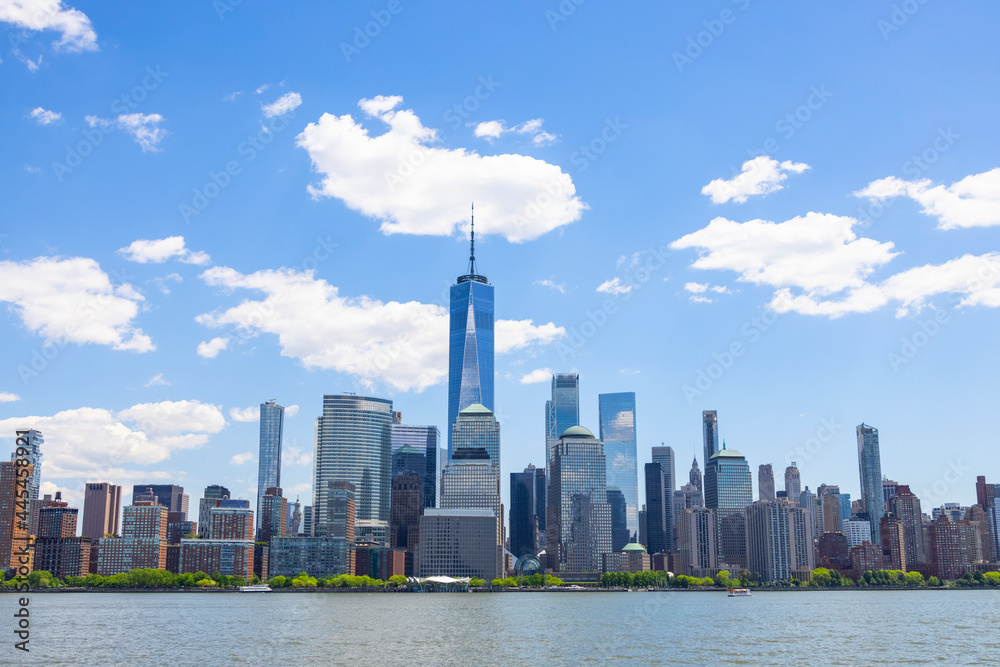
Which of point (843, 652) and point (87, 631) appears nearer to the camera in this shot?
point (843, 652)

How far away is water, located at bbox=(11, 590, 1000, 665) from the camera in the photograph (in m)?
87.4

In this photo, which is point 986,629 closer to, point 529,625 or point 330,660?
point 529,625

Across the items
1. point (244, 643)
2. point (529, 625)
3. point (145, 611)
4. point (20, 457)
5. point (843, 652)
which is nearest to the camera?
point (20, 457)

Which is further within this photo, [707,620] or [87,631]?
[707,620]

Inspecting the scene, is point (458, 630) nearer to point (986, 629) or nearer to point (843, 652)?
point (843, 652)

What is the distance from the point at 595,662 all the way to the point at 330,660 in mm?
23365

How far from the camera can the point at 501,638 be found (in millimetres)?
109688

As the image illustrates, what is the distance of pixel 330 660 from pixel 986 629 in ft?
283

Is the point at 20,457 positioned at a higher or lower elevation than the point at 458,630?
higher

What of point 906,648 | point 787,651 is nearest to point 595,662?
point 787,651

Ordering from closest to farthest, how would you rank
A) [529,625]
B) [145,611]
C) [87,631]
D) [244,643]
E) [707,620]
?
[244,643], [87,631], [529,625], [707,620], [145,611]

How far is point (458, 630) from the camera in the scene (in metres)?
123

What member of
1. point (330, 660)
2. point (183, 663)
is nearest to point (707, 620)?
point (330, 660)

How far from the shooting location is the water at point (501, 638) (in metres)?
87.4
